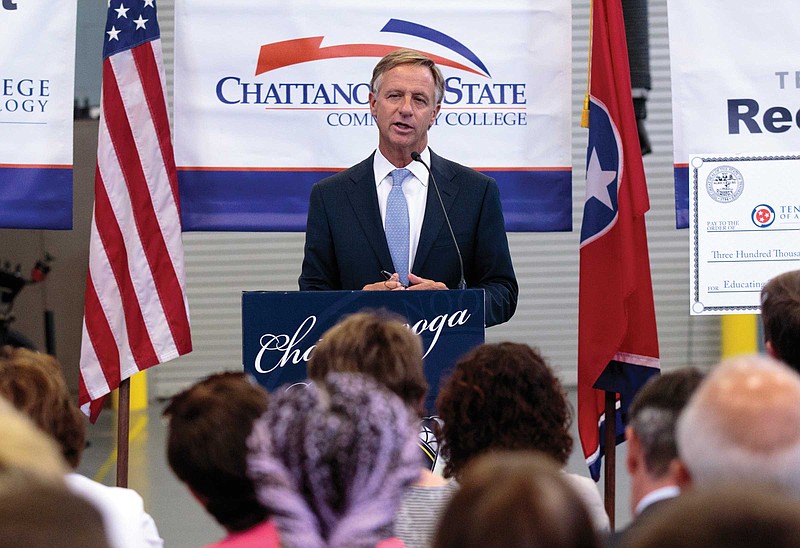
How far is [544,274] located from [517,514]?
7747 mm

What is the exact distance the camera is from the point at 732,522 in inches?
35.8

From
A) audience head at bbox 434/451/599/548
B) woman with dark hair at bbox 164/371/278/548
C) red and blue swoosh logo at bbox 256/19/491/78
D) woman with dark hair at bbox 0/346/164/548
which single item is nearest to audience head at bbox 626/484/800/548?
audience head at bbox 434/451/599/548

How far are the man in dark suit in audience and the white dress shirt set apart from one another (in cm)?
168

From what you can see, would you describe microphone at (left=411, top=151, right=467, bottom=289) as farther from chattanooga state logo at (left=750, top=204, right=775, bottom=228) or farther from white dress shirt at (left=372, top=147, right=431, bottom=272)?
chattanooga state logo at (left=750, top=204, right=775, bottom=228)

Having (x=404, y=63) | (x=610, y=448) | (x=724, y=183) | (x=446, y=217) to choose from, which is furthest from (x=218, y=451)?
(x=724, y=183)

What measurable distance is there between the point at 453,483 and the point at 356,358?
1.00 feet

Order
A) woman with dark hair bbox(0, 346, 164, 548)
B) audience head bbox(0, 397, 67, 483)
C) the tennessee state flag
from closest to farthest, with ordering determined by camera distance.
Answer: audience head bbox(0, 397, 67, 483) < woman with dark hair bbox(0, 346, 164, 548) < the tennessee state flag

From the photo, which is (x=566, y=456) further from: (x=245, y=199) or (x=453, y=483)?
(x=245, y=199)

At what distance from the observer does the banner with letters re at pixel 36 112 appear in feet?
14.6

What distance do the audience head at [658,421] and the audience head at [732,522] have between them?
910 millimetres

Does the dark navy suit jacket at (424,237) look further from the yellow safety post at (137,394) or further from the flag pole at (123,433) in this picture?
the yellow safety post at (137,394)

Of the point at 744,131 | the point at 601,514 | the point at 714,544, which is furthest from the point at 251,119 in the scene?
the point at 714,544

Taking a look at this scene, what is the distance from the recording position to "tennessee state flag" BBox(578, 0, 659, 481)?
13.4 feet

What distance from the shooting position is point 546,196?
4.74 metres
